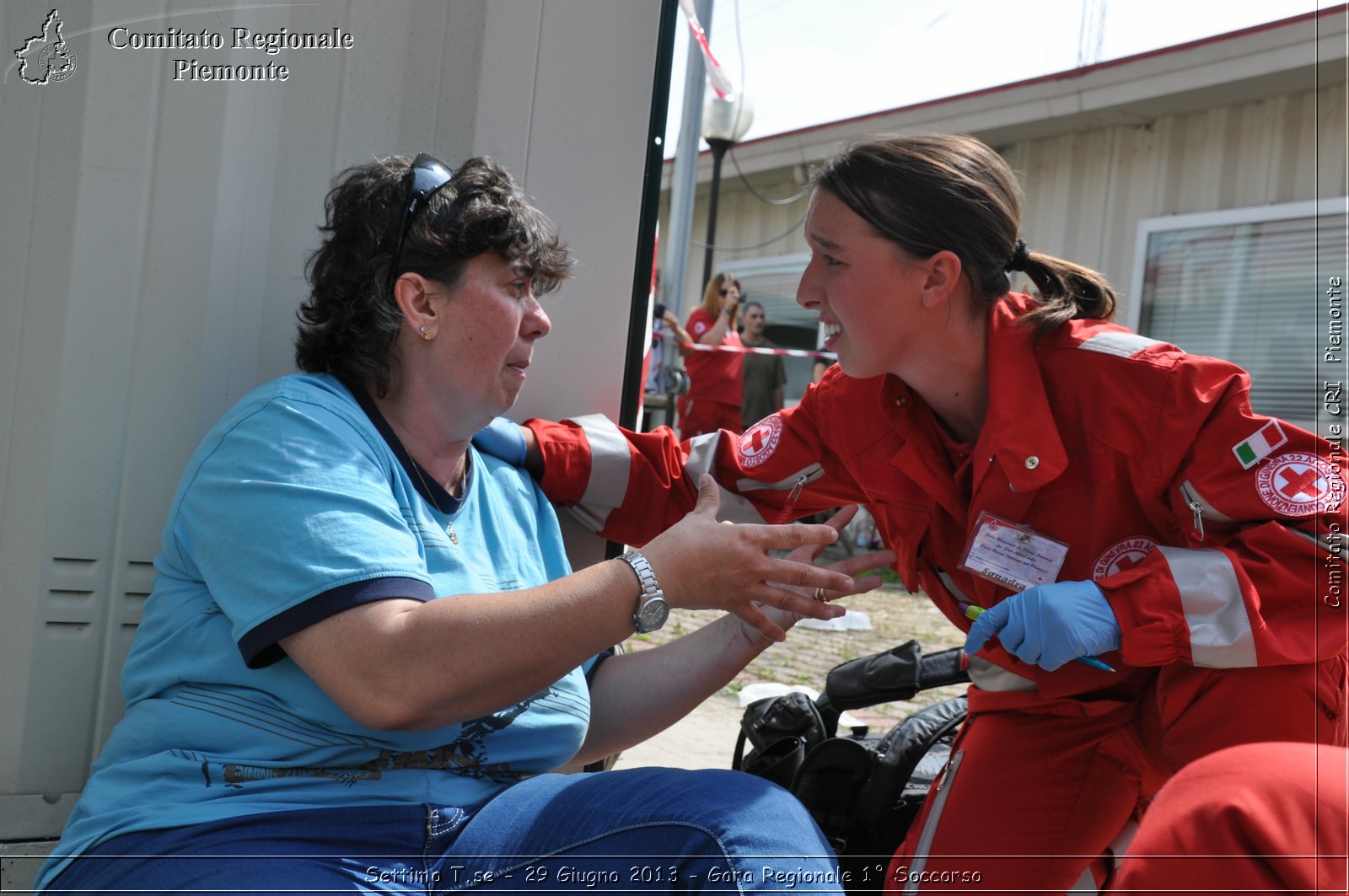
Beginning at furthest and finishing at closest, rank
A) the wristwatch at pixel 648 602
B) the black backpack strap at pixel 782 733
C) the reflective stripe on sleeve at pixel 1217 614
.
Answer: the black backpack strap at pixel 782 733 → the reflective stripe on sleeve at pixel 1217 614 → the wristwatch at pixel 648 602

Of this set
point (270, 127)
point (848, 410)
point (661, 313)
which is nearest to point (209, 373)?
point (270, 127)

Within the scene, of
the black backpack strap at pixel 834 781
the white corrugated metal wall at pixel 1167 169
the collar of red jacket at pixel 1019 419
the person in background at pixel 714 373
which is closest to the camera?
the collar of red jacket at pixel 1019 419

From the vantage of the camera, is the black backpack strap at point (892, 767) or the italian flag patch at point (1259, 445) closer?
the italian flag patch at point (1259, 445)

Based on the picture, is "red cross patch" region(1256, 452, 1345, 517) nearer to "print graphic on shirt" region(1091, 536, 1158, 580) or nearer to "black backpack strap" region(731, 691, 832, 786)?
"print graphic on shirt" region(1091, 536, 1158, 580)

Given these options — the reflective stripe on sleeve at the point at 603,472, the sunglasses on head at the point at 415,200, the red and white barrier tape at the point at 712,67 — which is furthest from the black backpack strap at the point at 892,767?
the red and white barrier tape at the point at 712,67

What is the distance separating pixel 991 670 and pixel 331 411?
5.04 feet

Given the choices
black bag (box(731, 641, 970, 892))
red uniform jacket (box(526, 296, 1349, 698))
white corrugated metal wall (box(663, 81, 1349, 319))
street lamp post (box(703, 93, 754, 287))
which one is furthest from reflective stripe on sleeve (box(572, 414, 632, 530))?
street lamp post (box(703, 93, 754, 287))

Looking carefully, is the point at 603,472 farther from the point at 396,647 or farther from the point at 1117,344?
the point at 1117,344

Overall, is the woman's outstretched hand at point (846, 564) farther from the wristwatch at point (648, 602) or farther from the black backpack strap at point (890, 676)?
the black backpack strap at point (890, 676)

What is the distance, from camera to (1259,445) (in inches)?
74.0

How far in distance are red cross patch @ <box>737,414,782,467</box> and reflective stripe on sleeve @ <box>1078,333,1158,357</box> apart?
2.29 feet

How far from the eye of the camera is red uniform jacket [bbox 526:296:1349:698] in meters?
1.86

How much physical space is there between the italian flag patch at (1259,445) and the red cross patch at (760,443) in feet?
3.19

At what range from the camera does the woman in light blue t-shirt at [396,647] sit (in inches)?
54.5
